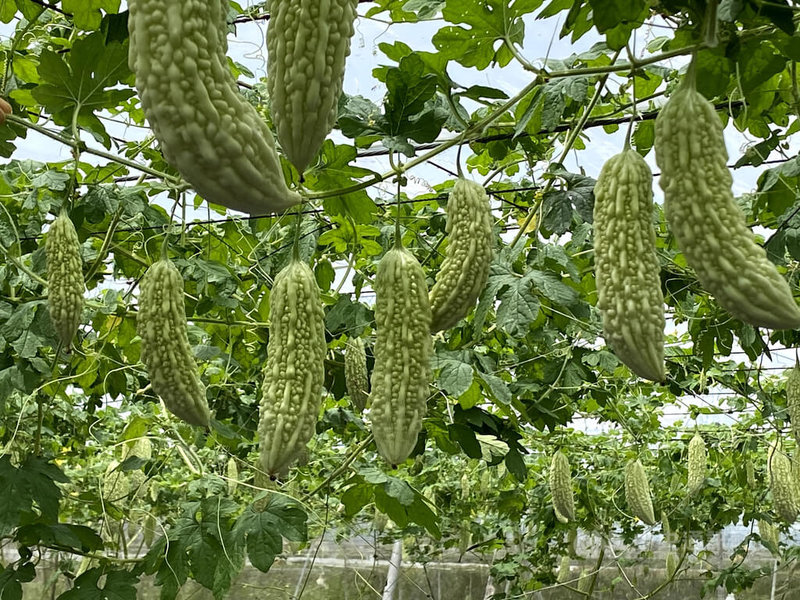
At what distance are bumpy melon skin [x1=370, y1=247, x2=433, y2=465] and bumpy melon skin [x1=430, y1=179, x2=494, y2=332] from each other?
1.1 inches

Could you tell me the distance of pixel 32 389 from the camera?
286 centimetres

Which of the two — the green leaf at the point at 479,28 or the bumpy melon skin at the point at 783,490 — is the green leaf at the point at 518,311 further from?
the bumpy melon skin at the point at 783,490

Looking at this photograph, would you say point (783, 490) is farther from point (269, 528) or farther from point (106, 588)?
point (106, 588)

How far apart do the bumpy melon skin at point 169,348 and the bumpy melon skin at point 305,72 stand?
63 cm

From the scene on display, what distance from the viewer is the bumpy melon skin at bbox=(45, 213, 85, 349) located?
1.52 meters

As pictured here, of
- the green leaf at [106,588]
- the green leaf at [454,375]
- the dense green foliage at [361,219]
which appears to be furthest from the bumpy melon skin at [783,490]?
the green leaf at [106,588]

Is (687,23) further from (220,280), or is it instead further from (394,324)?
(220,280)

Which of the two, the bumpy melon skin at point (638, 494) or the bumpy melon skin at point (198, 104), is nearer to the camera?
the bumpy melon skin at point (198, 104)

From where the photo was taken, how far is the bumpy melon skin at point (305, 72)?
0.77m

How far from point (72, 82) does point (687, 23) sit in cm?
118

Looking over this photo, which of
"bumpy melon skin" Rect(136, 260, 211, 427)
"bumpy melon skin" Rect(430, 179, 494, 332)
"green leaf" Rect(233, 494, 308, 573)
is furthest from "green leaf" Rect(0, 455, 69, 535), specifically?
"bumpy melon skin" Rect(430, 179, 494, 332)

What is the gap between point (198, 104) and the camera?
2.32 feet

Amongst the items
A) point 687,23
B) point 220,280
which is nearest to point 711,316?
point 220,280

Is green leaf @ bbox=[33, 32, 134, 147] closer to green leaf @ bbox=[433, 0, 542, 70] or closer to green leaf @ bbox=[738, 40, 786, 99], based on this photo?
green leaf @ bbox=[433, 0, 542, 70]
